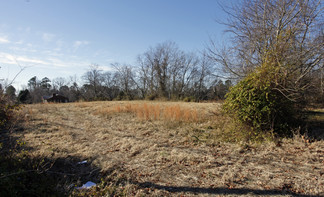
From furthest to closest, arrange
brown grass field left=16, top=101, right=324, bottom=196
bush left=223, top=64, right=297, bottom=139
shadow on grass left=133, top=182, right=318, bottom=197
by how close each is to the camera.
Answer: bush left=223, top=64, right=297, bottom=139
brown grass field left=16, top=101, right=324, bottom=196
shadow on grass left=133, top=182, right=318, bottom=197

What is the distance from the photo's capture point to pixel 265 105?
4492 mm

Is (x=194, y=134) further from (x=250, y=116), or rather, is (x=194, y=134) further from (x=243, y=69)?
(x=243, y=69)

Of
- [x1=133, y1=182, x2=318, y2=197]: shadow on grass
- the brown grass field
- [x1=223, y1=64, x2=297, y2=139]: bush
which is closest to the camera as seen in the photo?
[x1=133, y1=182, x2=318, y2=197]: shadow on grass

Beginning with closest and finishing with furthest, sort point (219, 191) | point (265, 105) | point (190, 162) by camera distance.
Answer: point (219, 191)
point (190, 162)
point (265, 105)

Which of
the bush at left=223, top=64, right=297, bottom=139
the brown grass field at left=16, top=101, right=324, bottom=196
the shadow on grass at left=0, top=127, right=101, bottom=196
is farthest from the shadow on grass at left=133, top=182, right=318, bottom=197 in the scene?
the bush at left=223, top=64, right=297, bottom=139

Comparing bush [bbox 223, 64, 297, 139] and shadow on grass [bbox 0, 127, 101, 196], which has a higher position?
bush [bbox 223, 64, 297, 139]

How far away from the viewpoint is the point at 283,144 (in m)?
4.14

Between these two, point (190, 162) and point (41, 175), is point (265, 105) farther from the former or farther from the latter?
point (41, 175)

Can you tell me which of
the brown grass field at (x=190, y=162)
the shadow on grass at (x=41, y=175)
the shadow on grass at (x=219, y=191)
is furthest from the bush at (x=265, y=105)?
the shadow on grass at (x=41, y=175)

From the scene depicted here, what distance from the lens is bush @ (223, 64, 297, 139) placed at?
451 cm

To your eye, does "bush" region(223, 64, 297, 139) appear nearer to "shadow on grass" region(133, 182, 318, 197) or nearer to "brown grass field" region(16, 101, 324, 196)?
"brown grass field" region(16, 101, 324, 196)

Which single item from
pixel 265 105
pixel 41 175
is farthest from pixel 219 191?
pixel 41 175

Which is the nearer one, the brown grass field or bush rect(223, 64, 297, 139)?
the brown grass field

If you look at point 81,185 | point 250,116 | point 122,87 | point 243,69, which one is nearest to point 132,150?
point 81,185
